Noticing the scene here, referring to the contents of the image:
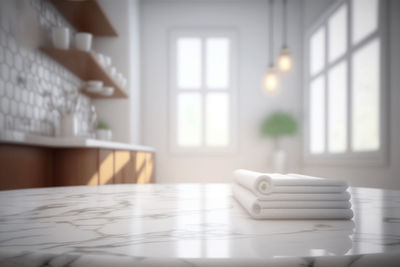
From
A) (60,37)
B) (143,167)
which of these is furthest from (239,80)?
(60,37)

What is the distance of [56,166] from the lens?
2.27m

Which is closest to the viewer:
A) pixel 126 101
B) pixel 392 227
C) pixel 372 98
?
pixel 392 227

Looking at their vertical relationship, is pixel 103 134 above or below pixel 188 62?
below

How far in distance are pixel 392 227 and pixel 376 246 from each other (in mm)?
140

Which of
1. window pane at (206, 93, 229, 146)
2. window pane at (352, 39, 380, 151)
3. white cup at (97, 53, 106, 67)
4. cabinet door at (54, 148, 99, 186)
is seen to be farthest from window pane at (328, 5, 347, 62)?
cabinet door at (54, 148, 99, 186)

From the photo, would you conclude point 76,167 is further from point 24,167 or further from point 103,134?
point 103,134

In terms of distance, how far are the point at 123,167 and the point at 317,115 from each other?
3.31 metres

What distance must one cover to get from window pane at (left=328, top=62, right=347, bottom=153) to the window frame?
0.08m

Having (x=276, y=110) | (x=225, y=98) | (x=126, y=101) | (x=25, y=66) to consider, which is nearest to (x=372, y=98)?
(x=276, y=110)

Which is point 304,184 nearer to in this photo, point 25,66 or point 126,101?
point 25,66

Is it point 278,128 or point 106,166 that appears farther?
point 278,128

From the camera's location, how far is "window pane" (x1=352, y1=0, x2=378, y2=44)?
10.9 ft

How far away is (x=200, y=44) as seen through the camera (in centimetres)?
537

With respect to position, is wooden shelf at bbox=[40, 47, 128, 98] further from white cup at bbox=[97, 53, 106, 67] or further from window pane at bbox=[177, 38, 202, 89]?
window pane at bbox=[177, 38, 202, 89]
